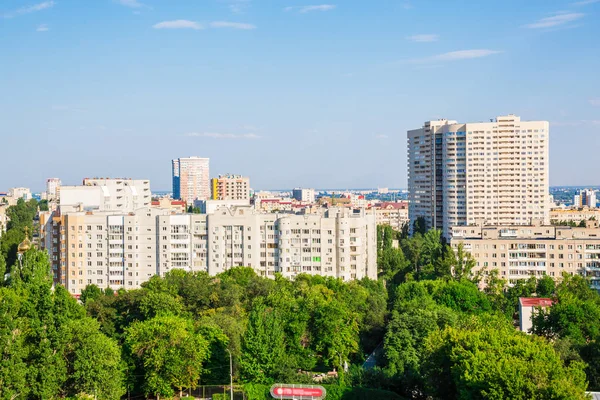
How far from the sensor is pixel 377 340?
107 ft

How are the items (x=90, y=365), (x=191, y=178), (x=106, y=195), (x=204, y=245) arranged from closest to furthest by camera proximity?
1. (x=90, y=365)
2. (x=204, y=245)
3. (x=106, y=195)
4. (x=191, y=178)

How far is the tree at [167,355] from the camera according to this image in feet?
79.2

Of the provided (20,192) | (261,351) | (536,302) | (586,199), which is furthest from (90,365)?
(586,199)

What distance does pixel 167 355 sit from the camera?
2423 cm

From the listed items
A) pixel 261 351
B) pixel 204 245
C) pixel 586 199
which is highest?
pixel 204 245

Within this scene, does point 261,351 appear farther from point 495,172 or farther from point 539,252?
point 495,172

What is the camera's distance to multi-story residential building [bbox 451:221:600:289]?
4456 cm

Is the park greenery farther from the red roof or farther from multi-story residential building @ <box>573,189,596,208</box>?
multi-story residential building @ <box>573,189,596,208</box>

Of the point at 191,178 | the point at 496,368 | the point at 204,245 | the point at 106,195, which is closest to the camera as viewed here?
the point at 496,368

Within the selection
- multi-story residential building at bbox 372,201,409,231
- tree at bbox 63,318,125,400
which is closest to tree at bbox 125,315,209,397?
tree at bbox 63,318,125,400

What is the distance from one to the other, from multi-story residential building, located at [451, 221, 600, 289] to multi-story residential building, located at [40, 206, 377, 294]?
7148 millimetres

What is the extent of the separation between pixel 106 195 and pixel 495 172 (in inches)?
1360

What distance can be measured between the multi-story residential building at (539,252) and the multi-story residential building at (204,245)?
23.5 feet

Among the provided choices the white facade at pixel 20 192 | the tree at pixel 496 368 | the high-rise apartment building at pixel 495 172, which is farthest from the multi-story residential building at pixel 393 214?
the tree at pixel 496 368
